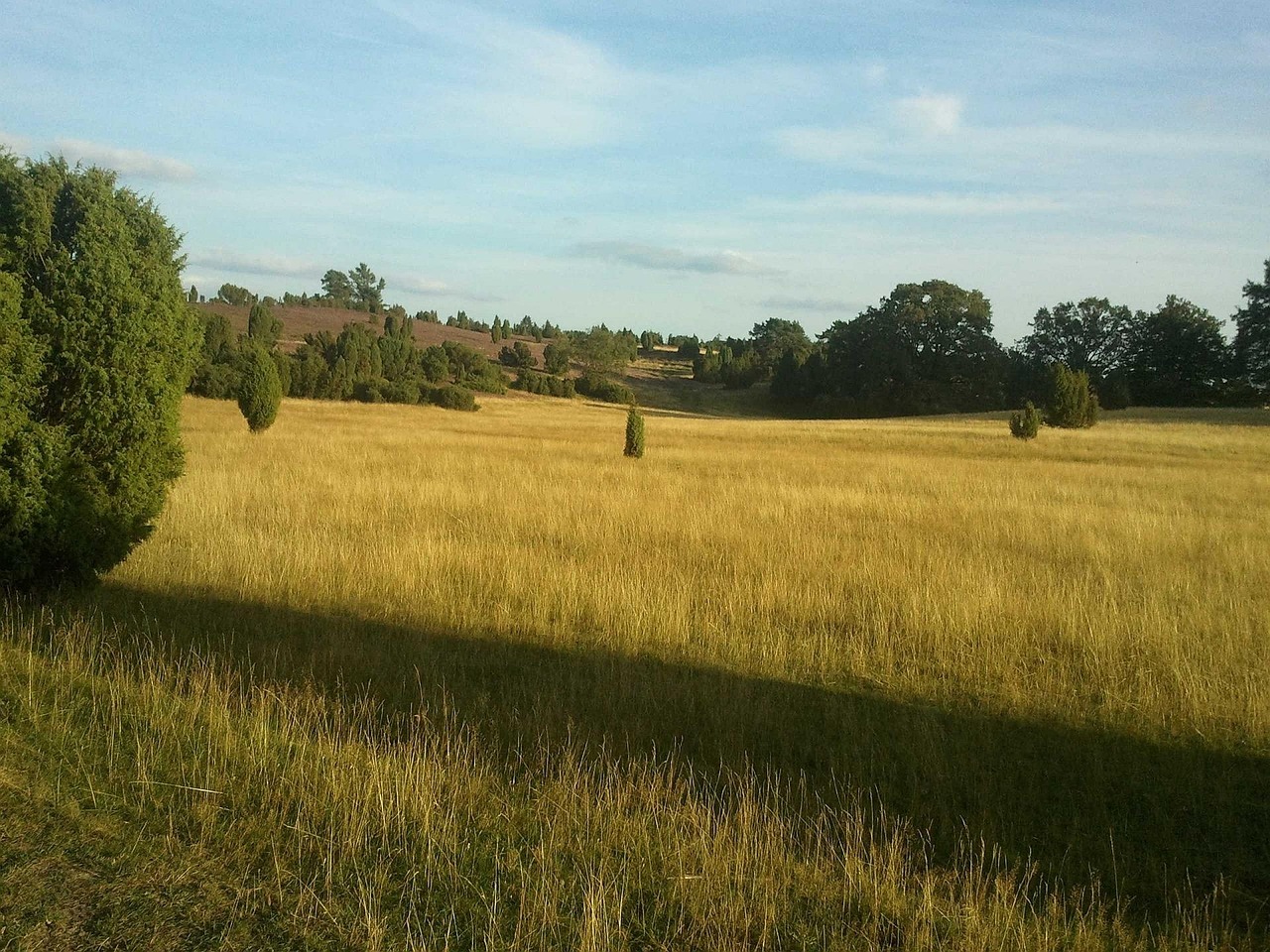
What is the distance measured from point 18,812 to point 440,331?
111927 mm

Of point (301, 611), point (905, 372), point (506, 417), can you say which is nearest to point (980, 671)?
point (301, 611)

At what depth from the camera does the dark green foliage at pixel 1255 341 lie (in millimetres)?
70188

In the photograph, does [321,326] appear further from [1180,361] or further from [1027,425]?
[1180,361]

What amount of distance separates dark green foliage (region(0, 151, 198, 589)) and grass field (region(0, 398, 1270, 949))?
2.30ft

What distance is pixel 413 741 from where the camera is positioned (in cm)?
449

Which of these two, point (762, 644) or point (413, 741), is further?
point (762, 644)

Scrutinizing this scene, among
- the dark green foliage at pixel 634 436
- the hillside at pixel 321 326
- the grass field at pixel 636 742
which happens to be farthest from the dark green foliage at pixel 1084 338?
the grass field at pixel 636 742

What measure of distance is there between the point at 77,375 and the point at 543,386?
75.8 meters

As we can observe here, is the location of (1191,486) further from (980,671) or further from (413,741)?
(413,741)

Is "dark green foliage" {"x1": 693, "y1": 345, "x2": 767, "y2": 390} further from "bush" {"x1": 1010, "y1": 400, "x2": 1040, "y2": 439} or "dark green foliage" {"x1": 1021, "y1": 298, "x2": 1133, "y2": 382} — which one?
"bush" {"x1": 1010, "y1": 400, "x2": 1040, "y2": 439}

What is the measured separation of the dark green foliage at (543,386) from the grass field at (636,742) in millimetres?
70622

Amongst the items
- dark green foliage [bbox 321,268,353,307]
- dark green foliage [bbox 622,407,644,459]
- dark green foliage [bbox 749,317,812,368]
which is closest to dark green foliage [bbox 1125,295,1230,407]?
Answer: dark green foliage [bbox 749,317,812,368]

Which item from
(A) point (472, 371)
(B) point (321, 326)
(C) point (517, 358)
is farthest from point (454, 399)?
(C) point (517, 358)

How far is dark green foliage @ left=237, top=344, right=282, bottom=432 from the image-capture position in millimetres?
26766
